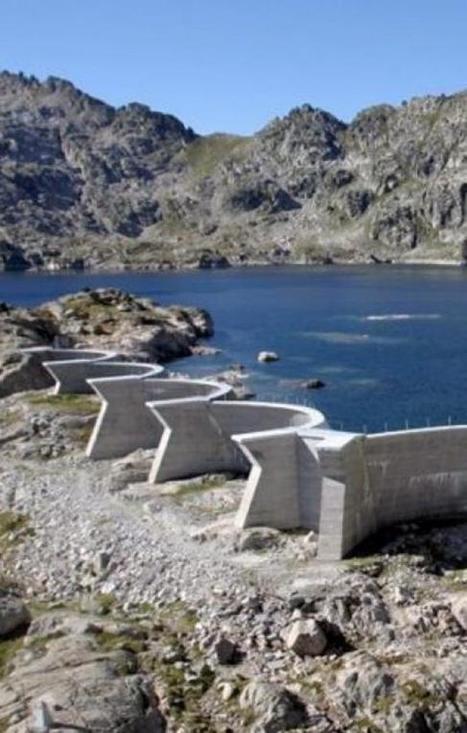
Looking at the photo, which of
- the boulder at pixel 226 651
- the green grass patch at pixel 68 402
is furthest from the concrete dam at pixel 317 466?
the green grass patch at pixel 68 402

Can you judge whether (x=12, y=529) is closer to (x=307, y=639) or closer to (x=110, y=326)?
(x=307, y=639)

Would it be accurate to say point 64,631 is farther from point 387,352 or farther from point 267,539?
point 387,352

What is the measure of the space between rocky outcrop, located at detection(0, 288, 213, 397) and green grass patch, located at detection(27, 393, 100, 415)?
1847 centimetres

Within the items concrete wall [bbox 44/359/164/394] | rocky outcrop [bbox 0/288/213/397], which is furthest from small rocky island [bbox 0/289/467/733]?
rocky outcrop [bbox 0/288/213/397]

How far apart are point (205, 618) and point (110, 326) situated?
79.0 meters

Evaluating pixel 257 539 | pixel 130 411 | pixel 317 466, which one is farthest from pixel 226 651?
pixel 130 411

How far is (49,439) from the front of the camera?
56.1 metres

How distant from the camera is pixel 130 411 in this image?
55.1m

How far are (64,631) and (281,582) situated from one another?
298 inches

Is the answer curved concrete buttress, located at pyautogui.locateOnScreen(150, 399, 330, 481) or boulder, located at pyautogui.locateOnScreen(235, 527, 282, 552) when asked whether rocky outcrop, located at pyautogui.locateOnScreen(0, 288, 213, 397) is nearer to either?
curved concrete buttress, located at pyautogui.locateOnScreen(150, 399, 330, 481)

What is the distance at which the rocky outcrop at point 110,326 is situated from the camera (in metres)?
95.0

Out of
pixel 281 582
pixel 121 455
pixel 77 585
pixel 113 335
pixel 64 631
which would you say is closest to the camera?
pixel 64 631

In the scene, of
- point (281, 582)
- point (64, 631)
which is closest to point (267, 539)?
point (281, 582)

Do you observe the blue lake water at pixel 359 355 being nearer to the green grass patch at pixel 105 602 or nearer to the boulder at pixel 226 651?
the green grass patch at pixel 105 602
